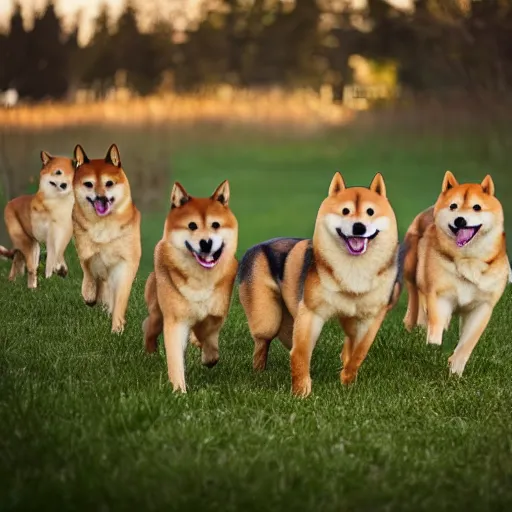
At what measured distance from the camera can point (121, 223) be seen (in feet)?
23.8

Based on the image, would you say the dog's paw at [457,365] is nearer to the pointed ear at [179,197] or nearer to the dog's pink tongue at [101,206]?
the pointed ear at [179,197]

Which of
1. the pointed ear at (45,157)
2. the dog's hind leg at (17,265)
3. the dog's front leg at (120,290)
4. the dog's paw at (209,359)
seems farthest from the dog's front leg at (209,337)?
the dog's hind leg at (17,265)

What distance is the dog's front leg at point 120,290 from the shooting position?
726 cm

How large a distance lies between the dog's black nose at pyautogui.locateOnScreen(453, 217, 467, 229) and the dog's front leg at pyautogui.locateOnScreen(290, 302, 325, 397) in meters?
1.23

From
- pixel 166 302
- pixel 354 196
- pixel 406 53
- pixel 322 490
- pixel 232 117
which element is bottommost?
pixel 322 490

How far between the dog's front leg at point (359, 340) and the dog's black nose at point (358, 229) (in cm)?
53

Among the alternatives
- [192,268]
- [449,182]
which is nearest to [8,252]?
[192,268]

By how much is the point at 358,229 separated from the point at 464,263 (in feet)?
4.07

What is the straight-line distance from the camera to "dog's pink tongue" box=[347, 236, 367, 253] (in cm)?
603

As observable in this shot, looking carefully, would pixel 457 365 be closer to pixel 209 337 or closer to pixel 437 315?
pixel 437 315

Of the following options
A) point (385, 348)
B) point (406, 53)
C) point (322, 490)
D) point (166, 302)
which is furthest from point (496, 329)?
point (322, 490)

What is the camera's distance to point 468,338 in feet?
22.7

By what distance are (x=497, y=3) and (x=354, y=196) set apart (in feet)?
12.3

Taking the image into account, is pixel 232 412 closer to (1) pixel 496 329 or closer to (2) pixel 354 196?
(2) pixel 354 196
